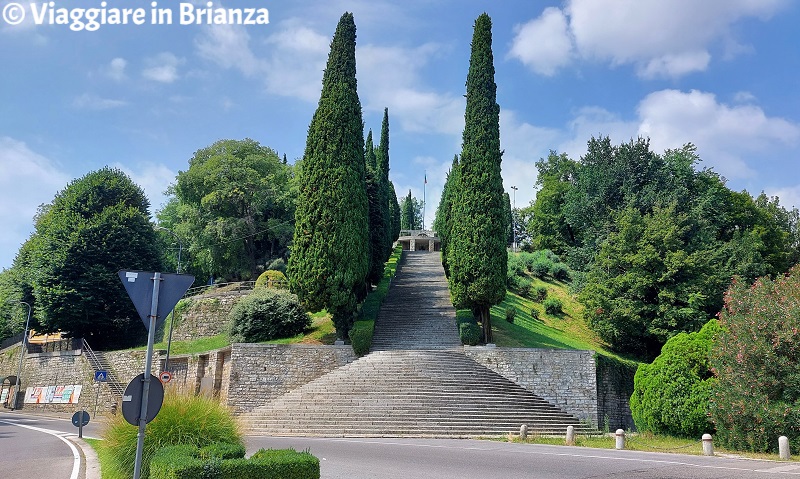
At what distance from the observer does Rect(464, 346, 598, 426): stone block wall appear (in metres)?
23.4

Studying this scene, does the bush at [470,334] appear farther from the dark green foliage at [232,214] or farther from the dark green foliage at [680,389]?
the dark green foliage at [232,214]

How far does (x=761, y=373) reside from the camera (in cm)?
1478

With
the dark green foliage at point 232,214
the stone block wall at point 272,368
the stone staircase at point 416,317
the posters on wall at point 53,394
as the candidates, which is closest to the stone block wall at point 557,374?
the stone staircase at point 416,317

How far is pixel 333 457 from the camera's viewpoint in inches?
518

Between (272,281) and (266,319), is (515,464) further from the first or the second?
(272,281)

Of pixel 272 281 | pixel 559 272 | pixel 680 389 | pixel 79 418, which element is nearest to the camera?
pixel 79 418

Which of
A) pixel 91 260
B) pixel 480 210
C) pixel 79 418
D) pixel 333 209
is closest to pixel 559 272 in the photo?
pixel 480 210

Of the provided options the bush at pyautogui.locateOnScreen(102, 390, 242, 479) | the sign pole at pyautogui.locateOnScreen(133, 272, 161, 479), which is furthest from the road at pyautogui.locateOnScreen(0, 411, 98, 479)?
the sign pole at pyautogui.locateOnScreen(133, 272, 161, 479)

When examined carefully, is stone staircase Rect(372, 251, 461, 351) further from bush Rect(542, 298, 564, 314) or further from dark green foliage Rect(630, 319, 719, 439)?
dark green foliage Rect(630, 319, 719, 439)

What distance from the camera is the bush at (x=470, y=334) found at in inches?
1012

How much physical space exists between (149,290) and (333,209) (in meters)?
19.6

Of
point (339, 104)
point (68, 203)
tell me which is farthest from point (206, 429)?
point (68, 203)

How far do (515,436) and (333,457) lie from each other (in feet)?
27.2

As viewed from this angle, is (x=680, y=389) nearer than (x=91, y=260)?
Yes
